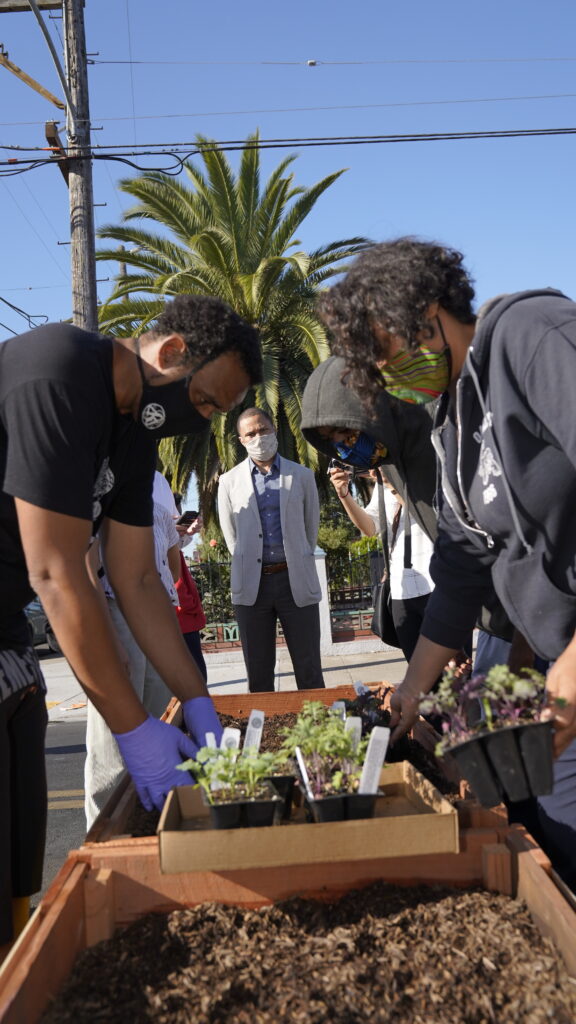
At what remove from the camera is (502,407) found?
156 cm

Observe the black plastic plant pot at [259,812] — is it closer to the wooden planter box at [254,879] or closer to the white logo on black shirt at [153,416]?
the wooden planter box at [254,879]

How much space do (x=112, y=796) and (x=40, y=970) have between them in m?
0.83

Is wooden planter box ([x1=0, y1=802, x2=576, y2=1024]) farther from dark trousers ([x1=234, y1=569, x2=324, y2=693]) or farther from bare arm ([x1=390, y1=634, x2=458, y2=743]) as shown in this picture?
dark trousers ([x1=234, y1=569, x2=324, y2=693])

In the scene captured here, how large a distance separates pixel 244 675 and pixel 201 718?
7.12 meters

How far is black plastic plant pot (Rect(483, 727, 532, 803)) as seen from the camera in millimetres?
1421

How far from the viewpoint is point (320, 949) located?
148cm

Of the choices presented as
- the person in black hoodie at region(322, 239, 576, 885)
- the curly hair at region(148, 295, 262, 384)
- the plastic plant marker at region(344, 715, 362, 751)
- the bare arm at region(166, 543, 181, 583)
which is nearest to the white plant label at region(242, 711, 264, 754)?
the plastic plant marker at region(344, 715, 362, 751)

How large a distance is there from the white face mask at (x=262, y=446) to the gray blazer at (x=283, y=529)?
0.14m

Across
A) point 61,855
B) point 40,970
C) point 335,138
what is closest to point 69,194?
point 335,138

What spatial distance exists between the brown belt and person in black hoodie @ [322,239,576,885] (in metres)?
3.09

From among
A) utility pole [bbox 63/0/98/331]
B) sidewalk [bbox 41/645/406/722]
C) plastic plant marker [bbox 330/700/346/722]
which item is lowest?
sidewalk [bbox 41/645/406/722]

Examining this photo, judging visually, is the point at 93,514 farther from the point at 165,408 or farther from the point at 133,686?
the point at 133,686

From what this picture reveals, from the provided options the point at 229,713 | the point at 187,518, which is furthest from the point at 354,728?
the point at 187,518

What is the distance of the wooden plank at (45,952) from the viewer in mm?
1237
